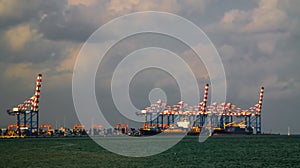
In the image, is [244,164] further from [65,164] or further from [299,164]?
[65,164]

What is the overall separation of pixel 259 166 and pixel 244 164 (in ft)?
12.1

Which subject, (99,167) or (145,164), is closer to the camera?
(99,167)

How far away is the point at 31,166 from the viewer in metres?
73.3

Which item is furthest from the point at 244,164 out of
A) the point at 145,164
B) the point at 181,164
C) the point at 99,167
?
the point at 99,167

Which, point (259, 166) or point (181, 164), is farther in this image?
point (181, 164)

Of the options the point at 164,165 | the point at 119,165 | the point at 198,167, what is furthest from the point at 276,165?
the point at 119,165

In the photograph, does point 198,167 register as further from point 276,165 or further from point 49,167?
point 49,167

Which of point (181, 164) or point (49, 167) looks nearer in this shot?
point (49, 167)

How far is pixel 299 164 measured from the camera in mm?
74500

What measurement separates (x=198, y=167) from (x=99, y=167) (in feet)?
45.0

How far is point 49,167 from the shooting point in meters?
72.2

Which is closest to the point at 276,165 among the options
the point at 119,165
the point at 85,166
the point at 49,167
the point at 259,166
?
the point at 259,166

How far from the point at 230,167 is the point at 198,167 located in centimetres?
443

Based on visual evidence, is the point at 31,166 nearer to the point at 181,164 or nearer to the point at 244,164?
the point at 181,164
